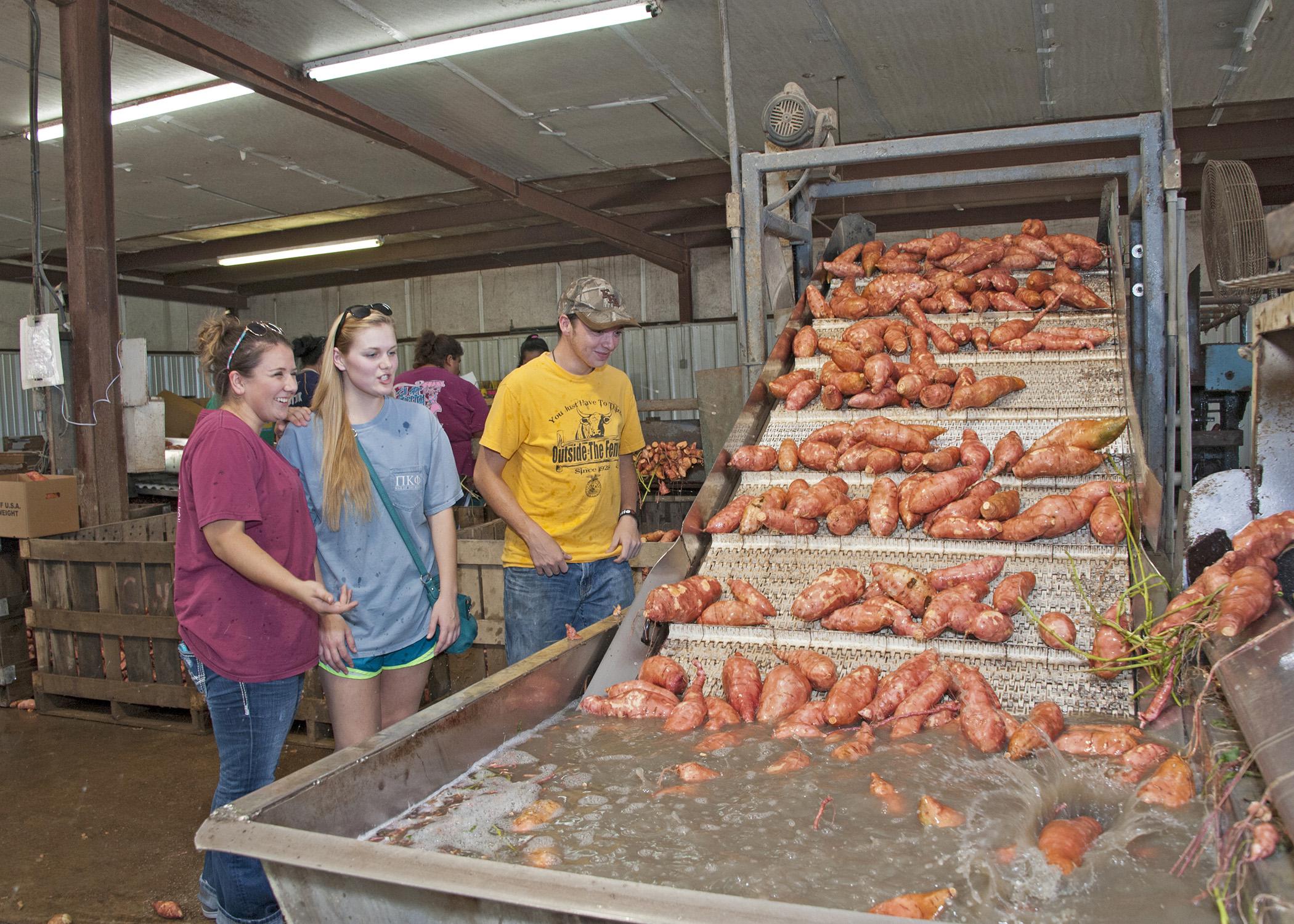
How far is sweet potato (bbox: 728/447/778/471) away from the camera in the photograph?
10.7ft

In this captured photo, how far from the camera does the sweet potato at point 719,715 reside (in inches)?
86.6

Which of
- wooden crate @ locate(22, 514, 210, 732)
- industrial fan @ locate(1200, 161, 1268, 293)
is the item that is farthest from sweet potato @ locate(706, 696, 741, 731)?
wooden crate @ locate(22, 514, 210, 732)

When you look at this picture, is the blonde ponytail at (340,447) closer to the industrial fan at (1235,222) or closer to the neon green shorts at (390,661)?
the neon green shorts at (390,661)

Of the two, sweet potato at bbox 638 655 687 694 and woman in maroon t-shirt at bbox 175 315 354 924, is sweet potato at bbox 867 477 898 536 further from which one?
woman in maroon t-shirt at bbox 175 315 354 924

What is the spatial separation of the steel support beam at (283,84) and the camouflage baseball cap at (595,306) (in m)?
4.15

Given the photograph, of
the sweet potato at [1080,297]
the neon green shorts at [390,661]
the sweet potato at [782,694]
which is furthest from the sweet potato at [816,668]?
the sweet potato at [1080,297]

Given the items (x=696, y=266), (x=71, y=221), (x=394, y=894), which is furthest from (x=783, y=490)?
(x=696, y=266)

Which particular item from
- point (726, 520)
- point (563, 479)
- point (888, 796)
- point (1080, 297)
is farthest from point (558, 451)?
point (1080, 297)

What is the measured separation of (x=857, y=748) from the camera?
2.01 m

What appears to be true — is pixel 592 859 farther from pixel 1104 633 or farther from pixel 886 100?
pixel 886 100

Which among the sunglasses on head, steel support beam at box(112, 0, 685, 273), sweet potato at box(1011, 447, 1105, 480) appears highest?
steel support beam at box(112, 0, 685, 273)

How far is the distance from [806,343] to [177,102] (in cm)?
592

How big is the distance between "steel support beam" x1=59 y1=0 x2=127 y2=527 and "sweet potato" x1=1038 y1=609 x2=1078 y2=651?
5.09 m

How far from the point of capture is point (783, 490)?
3.01 metres
